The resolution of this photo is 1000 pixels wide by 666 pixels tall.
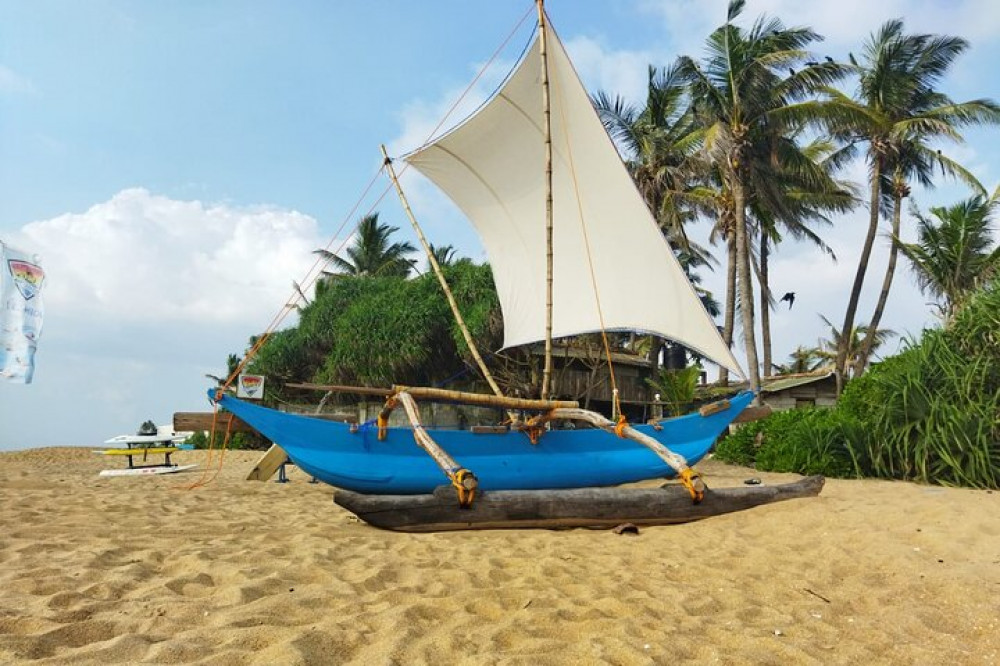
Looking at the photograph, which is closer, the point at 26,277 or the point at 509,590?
the point at 509,590

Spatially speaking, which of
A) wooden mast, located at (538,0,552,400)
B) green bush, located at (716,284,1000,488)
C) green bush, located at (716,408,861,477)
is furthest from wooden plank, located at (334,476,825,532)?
green bush, located at (716,408,861,477)

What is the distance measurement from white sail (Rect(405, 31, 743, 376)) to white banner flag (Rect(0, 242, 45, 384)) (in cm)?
624

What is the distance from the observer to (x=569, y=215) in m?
10.1

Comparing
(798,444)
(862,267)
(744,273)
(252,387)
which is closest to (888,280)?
(862,267)

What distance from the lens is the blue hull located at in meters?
6.23

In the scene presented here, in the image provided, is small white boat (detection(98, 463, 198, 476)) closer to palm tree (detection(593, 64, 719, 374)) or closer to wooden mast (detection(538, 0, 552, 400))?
wooden mast (detection(538, 0, 552, 400))

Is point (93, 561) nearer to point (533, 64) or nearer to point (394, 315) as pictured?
point (533, 64)

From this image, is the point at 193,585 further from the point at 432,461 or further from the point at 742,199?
the point at 742,199

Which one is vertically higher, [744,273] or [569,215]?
[744,273]

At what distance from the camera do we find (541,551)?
4.39 meters

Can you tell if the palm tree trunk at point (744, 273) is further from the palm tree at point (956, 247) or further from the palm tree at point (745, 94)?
the palm tree at point (956, 247)

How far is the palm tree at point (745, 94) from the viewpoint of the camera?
736 inches

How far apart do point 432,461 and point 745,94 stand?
17103 mm

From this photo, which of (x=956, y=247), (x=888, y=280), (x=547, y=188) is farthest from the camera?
(x=888, y=280)
